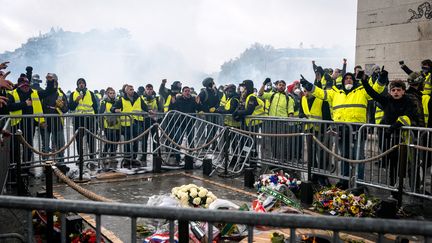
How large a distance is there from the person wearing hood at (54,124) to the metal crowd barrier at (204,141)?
7.72 feet

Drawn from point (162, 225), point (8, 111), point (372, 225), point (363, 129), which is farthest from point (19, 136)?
point (372, 225)

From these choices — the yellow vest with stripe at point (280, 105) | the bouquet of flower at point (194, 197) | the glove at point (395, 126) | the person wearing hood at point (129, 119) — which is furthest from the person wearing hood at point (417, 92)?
the person wearing hood at point (129, 119)

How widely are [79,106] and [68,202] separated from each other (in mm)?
10652

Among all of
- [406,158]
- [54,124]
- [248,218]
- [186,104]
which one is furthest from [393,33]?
[248,218]

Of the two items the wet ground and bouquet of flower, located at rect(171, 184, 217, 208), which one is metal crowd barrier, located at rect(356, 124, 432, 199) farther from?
bouquet of flower, located at rect(171, 184, 217, 208)

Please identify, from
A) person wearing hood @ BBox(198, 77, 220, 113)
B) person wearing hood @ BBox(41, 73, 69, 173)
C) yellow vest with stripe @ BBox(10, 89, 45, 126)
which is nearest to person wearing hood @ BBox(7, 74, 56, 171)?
yellow vest with stripe @ BBox(10, 89, 45, 126)

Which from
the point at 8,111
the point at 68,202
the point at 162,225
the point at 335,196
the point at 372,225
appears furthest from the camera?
the point at 8,111

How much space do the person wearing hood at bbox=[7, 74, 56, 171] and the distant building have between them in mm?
9429

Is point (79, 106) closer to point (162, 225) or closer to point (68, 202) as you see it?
point (162, 225)

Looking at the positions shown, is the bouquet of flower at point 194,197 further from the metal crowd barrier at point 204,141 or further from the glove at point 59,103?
the glove at point 59,103

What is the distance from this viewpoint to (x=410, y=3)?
1223cm

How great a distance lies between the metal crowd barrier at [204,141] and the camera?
9844 mm

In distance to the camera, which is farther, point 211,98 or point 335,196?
point 211,98

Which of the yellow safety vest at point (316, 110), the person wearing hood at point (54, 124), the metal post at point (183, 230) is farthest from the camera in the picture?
the person wearing hood at point (54, 124)
